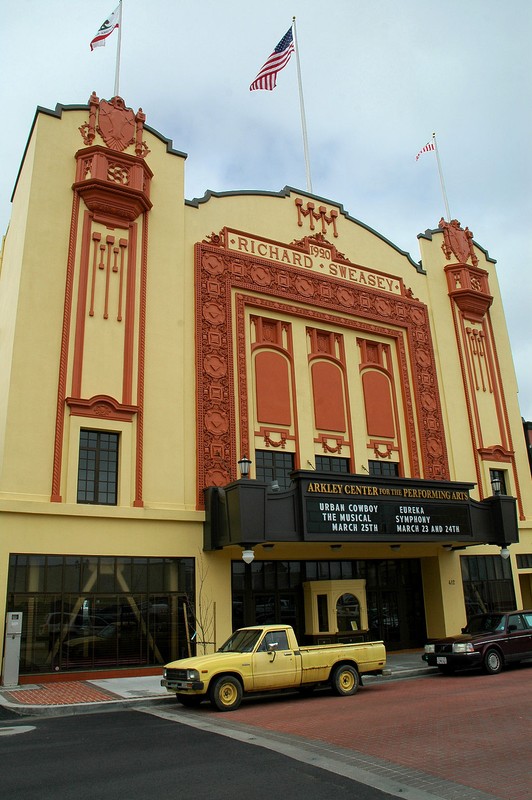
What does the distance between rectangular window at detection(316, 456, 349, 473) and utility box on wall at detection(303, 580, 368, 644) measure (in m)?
4.17

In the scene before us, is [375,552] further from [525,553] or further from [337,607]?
[525,553]

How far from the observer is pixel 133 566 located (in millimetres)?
19281

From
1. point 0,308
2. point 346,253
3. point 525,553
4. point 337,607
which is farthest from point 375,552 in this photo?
point 0,308

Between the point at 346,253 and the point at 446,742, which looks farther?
the point at 346,253

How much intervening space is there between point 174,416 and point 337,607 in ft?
28.6

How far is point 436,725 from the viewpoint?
10.8 metres

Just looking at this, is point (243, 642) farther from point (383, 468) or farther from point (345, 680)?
point (383, 468)

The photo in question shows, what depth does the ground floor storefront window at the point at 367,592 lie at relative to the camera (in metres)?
22.3

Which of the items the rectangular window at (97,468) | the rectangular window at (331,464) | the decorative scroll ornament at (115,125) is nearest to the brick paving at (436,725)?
the rectangular window at (97,468)

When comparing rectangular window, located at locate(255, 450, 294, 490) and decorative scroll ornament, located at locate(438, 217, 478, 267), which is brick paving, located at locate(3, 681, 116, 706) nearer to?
rectangular window, located at locate(255, 450, 294, 490)

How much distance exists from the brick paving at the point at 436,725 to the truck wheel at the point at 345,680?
25 cm

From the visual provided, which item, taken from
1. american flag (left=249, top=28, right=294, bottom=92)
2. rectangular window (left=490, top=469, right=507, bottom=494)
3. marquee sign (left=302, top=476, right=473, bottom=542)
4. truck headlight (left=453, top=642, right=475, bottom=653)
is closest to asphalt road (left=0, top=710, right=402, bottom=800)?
marquee sign (left=302, top=476, right=473, bottom=542)

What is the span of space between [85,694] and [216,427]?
30.8 feet

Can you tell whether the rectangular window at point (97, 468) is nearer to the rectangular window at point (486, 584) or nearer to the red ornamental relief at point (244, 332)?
the red ornamental relief at point (244, 332)
